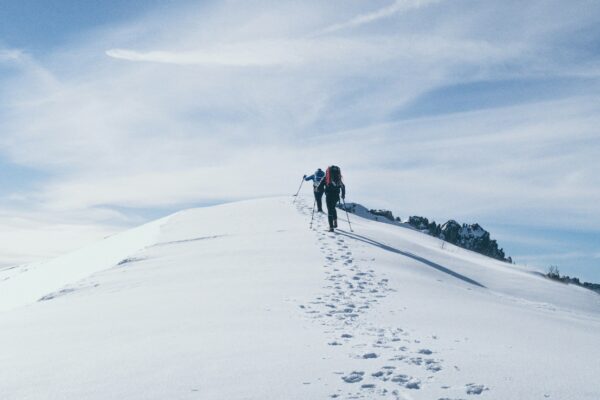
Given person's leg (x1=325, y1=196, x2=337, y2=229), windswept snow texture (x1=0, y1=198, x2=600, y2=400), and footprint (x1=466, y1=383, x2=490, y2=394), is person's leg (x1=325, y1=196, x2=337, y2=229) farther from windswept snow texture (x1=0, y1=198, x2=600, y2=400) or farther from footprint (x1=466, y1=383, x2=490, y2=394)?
footprint (x1=466, y1=383, x2=490, y2=394)

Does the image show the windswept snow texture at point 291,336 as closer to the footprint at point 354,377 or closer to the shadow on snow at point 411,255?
the footprint at point 354,377

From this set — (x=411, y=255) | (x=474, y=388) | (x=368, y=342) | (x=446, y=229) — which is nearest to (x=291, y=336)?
(x=368, y=342)

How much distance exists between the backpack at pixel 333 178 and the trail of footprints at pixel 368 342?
6.52 metres

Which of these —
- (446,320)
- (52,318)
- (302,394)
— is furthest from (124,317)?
(446,320)

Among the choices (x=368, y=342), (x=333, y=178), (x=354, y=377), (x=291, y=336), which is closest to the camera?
(x=354, y=377)

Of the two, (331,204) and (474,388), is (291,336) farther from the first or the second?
(331,204)

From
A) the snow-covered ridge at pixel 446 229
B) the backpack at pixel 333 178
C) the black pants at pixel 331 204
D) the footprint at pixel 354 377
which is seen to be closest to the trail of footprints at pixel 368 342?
the footprint at pixel 354 377

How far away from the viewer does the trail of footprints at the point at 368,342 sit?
4941 millimetres

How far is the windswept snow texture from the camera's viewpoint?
493cm

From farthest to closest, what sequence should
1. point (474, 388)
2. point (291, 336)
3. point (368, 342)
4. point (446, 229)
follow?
point (446, 229) → point (291, 336) → point (368, 342) → point (474, 388)

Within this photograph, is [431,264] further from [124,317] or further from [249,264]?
[124,317]

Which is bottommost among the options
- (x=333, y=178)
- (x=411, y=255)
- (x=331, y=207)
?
(x=411, y=255)

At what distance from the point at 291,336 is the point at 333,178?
11617 millimetres

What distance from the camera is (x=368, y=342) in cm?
631
